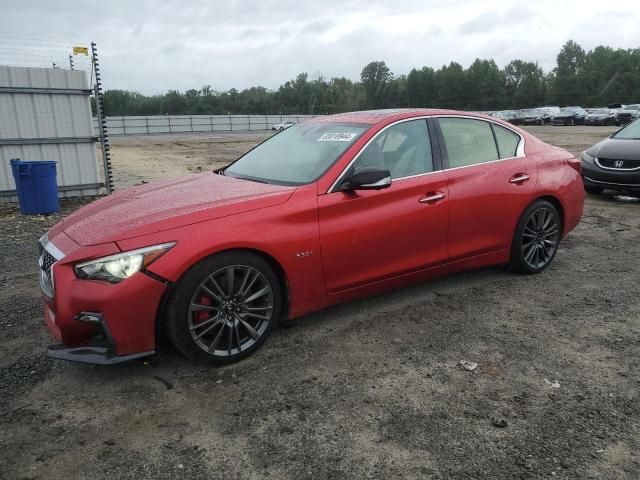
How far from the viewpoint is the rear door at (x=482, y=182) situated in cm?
438

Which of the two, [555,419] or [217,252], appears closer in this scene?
[555,419]

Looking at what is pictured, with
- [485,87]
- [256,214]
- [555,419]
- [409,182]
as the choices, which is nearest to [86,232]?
[256,214]

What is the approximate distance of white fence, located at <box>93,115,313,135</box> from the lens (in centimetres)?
5566

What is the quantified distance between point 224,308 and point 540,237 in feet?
10.5

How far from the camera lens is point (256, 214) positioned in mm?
3410

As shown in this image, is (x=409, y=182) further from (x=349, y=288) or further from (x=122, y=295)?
(x=122, y=295)

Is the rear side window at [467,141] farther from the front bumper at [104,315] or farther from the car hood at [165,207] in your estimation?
the front bumper at [104,315]

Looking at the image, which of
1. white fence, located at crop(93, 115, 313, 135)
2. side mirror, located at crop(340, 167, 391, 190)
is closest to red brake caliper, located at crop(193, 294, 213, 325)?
side mirror, located at crop(340, 167, 391, 190)

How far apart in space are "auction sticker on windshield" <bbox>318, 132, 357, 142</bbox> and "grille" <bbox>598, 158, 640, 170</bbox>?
6.43 meters

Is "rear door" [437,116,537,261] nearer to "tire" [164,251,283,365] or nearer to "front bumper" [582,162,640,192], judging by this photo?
"tire" [164,251,283,365]

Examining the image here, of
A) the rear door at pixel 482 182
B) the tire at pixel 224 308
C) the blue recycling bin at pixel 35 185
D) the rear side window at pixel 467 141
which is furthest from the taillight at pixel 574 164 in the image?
the blue recycling bin at pixel 35 185

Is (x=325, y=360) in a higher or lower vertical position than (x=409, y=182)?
lower

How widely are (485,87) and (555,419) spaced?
344ft

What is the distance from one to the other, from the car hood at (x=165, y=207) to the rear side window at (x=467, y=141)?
1.58 meters
